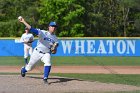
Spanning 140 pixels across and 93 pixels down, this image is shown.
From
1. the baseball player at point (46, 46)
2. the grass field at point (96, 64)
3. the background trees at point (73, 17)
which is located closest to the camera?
the baseball player at point (46, 46)

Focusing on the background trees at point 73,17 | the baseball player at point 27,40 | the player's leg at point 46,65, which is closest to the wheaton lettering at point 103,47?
the baseball player at point 27,40

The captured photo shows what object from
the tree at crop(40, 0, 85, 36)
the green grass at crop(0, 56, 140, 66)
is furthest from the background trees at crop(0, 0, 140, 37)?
the green grass at crop(0, 56, 140, 66)

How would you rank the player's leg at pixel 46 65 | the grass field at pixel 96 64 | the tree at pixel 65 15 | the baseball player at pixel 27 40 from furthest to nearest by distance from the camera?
the tree at pixel 65 15 < the baseball player at pixel 27 40 < the grass field at pixel 96 64 < the player's leg at pixel 46 65

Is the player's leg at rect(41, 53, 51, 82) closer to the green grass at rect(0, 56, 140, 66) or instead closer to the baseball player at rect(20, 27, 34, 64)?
the baseball player at rect(20, 27, 34, 64)

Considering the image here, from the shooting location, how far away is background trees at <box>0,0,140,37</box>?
49438mm

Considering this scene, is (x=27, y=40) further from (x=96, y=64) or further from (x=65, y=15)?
(x=65, y=15)

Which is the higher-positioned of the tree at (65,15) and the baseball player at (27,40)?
the baseball player at (27,40)

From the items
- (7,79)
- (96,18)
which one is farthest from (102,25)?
(7,79)

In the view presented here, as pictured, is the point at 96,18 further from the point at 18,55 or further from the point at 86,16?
the point at 18,55

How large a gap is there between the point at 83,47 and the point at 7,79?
16695 millimetres

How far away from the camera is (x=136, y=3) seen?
2219 inches

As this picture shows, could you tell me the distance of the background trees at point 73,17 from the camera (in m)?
49.4

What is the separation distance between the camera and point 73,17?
49094 millimetres

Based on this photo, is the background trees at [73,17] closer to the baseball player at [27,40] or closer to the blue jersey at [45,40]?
the baseball player at [27,40]
